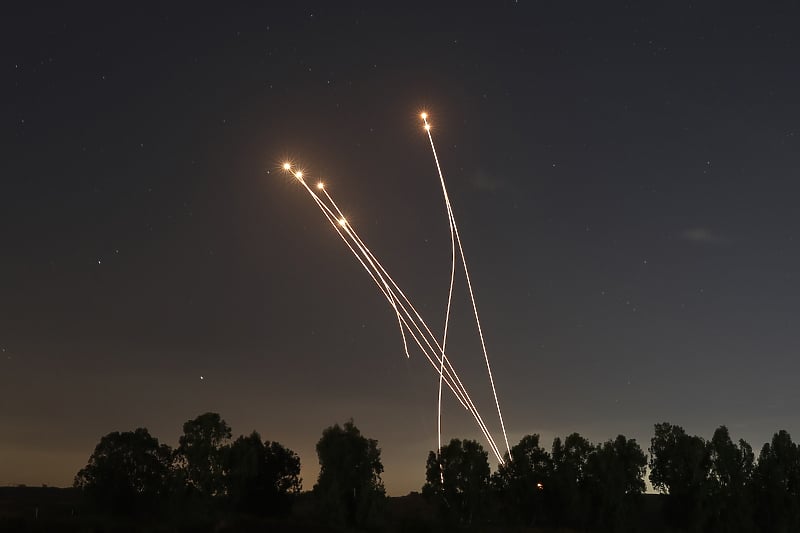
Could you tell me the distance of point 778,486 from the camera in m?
91.8

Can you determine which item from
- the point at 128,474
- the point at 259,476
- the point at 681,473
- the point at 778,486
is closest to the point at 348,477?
the point at 259,476

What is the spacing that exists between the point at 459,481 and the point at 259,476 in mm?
20578

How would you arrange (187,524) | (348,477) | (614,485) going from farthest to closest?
(614,485), (348,477), (187,524)

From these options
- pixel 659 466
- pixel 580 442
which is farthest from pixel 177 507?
pixel 659 466

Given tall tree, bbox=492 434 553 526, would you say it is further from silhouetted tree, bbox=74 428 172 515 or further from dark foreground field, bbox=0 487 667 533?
silhouetted tree, bbox=74 428 172 515

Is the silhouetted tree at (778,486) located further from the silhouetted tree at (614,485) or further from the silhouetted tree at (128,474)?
the silhouetted tree at (128,474)

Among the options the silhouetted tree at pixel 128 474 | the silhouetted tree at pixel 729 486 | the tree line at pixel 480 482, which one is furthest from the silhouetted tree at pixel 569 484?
the silhouetted tree at pixel 128 474

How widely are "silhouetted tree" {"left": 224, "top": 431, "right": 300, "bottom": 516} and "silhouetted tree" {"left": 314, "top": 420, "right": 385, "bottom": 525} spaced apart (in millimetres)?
6369

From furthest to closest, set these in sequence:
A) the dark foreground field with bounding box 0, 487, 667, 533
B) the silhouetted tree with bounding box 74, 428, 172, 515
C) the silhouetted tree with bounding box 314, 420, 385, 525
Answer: the silhouetted tree with bounding box 74, 428, 172, 515, the silhouetted tree with bounding box 314, 420, 385, 525, the dark foreground field with bounding box 0, 487, 667, 533

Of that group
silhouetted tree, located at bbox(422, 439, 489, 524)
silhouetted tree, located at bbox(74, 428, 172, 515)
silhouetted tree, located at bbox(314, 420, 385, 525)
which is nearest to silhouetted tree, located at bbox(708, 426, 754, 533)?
silhouetted tree, located at bbox(422, 439, 489, 524)

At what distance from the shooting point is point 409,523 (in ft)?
244

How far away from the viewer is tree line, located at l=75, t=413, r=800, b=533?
3206 inches

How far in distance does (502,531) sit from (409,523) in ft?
34.4

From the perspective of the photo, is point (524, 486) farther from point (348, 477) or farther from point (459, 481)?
point (348, 477)
